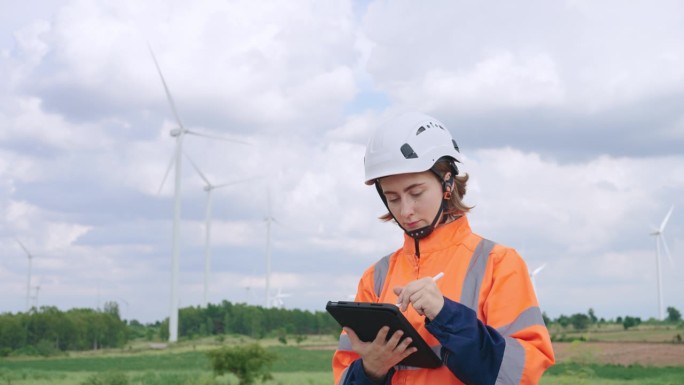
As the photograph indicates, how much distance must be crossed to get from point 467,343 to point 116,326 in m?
87.1

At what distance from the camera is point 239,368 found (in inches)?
1339

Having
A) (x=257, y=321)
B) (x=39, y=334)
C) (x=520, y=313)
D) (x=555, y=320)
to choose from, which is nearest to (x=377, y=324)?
(x=520, y=313)

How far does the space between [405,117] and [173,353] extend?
230 ft

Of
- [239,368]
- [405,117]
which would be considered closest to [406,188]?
[405,117]

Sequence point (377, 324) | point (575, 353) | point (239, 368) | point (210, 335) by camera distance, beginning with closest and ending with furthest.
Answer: point (377, 324)
point (239, 368)
point (575, 353)
point (210, 335)

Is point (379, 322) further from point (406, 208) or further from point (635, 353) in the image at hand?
point (635, 353)

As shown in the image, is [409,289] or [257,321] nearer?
[409,289]

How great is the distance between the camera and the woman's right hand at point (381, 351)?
4.10 meters

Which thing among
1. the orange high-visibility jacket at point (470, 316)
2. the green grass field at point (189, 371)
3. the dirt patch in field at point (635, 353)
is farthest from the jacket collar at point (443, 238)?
the dirt patch in field at point (635, 353)

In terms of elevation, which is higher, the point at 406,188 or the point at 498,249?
the point at 406,188

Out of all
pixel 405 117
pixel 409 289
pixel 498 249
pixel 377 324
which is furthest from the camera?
pixel 405 117

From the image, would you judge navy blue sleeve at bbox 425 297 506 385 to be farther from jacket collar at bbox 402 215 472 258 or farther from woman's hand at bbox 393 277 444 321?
jacket collar at bbox 402 215 472 258

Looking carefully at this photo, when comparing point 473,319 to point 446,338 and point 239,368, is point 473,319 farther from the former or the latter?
point 239,368

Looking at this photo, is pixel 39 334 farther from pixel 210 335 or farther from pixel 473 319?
pixel 473 319
